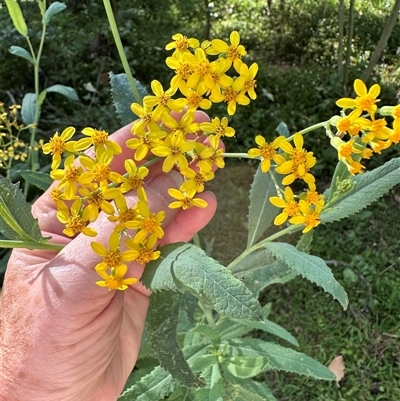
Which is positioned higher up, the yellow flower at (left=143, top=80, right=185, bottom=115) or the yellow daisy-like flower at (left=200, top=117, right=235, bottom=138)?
the yellow flower at (left=143, top=80, right=185, bottom=115)

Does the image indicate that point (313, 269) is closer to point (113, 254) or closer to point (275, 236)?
point (275, 236)

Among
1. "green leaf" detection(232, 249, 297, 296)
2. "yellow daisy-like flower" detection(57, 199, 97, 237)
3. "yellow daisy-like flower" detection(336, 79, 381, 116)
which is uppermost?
"yellow daisy-like flower" detection(336, 79, 381, 116)

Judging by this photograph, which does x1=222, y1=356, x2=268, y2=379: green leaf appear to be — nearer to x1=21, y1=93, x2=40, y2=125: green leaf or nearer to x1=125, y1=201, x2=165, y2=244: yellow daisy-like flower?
x1=125, y1=201, x2=165, y2=244: yellow daisy-like flower

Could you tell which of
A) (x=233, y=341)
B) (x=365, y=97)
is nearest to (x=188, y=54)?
(x=365, y=97)

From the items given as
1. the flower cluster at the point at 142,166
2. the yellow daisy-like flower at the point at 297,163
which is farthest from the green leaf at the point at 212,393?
the yellow daisy-like flower at the point at 297,163

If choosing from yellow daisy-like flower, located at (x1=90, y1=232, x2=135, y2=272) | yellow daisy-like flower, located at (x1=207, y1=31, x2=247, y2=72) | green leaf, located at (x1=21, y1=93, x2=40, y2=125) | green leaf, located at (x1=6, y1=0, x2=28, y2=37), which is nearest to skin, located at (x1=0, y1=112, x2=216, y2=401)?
yellow daisy-like flower, located at (x1=90, y1=232, x2=135, y2=272)

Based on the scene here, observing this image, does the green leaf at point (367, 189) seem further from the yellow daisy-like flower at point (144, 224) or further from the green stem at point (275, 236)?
the yellow daisy-like flower at point (144, 224)

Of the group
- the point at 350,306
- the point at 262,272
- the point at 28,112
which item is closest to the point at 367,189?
the point at 262,272
